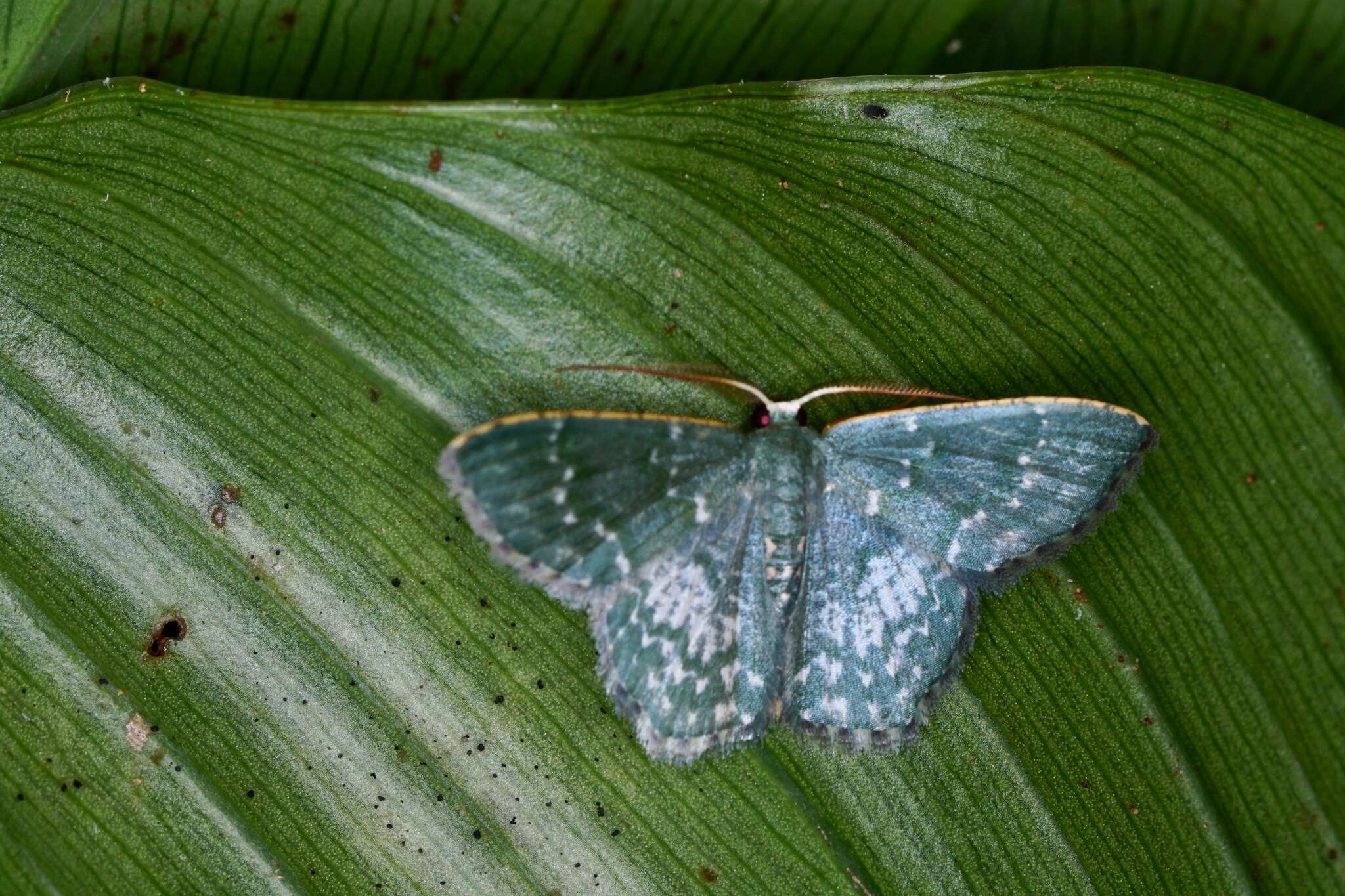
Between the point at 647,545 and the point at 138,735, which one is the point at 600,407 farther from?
the point at 138,735

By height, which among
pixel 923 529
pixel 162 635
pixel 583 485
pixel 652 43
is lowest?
pixel 162 635

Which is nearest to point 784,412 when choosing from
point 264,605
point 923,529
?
point 923,529

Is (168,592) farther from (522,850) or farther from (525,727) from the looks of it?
(522,850)

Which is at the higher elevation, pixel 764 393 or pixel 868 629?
pixel 764 393

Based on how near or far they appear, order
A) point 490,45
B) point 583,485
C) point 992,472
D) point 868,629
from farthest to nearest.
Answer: point 490,45 < point 868,629 < point 992,472 < point 583,485

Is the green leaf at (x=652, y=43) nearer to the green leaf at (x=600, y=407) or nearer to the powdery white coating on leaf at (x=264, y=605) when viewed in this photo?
the green leaf at (x=600, y=407)

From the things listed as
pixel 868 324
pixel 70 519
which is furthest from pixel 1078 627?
pixel 70 519
